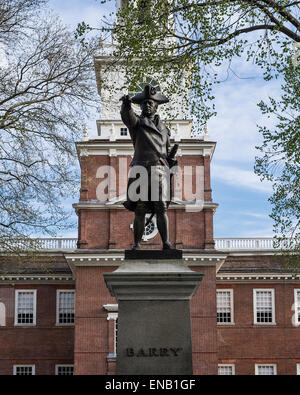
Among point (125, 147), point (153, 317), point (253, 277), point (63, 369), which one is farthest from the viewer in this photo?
point (253, 277)

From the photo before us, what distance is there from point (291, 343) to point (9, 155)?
78.0 feet

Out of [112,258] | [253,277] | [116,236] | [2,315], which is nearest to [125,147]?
[116,236]

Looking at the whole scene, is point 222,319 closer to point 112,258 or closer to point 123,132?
point 112,258

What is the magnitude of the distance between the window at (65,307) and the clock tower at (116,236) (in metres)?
3.31

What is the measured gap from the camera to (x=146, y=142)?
1027cm

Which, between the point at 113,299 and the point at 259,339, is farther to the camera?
the point at 259,339

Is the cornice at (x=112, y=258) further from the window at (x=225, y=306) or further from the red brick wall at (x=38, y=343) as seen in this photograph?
the red brick wall at (x=38, y=343)

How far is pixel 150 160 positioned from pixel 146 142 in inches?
12.1

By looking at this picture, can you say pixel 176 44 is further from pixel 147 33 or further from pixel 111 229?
pixel 111 229

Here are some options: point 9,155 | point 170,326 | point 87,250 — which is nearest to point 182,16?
point 9,155

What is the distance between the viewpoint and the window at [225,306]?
36344 millimetres
